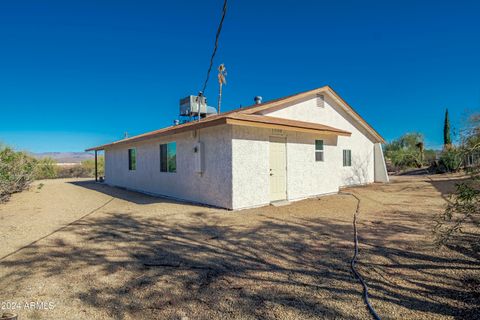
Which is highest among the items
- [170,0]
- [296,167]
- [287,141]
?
[170,0]

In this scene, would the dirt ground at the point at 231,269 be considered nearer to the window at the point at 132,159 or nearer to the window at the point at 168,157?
the window at the point at 168,157

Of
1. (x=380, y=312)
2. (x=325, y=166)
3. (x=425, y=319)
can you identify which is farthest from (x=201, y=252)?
(x=325, y=166)

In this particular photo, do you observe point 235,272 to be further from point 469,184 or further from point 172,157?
point 172,157

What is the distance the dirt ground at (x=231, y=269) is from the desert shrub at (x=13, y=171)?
17.1 feet

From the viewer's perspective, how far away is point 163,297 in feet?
10.1

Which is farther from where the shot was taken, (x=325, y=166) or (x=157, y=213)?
(x=325, y=166)

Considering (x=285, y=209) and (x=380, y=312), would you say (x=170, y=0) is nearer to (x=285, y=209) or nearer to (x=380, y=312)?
(x=285, y=209)

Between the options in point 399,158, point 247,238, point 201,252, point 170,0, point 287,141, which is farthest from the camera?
point 399,158

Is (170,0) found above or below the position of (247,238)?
above

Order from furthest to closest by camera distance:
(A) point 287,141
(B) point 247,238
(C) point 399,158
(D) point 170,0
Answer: (C) point 399,158 < (D) point 170,0 < (A) point 287,141 < (B) point 247,238

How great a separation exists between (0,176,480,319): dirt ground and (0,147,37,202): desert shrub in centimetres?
522

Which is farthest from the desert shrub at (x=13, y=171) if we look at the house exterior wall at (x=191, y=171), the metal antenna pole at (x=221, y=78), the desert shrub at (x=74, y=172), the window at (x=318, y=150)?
the desert shrub at (x=74, y=172)

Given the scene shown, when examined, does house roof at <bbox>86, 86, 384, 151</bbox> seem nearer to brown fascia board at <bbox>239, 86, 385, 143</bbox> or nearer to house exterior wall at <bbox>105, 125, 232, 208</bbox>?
brown fascia board at <bbox>239, 86, 385, 143</bbox>

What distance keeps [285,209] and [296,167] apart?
230 centimetres
